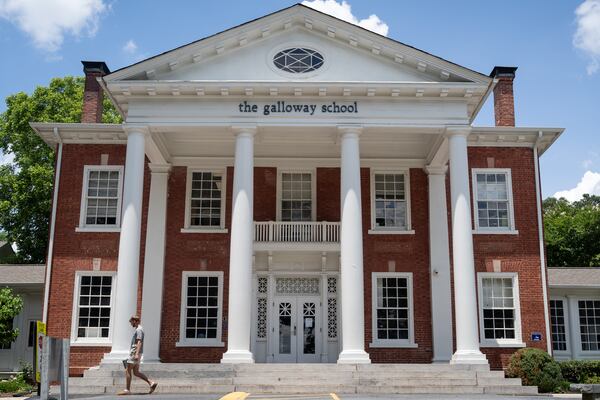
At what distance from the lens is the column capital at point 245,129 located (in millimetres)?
20703

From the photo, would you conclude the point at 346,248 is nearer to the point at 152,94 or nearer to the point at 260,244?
the point at 260,244

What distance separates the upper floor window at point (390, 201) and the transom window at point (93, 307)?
977 cm

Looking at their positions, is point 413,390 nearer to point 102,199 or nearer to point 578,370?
point 578,370

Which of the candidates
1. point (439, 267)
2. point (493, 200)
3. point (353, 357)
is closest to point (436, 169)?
point (493, 200)

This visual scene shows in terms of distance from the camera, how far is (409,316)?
78.5ft

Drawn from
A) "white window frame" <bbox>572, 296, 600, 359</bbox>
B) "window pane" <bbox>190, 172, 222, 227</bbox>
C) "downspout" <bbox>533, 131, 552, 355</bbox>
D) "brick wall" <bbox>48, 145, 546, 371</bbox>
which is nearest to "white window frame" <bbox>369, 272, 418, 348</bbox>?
"brick wall" <bbox>48, 145, 546, 371</bbox>

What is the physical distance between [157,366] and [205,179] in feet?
27.7

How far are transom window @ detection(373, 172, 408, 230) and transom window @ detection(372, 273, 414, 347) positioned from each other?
6.23ft

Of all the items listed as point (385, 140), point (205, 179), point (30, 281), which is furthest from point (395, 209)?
point (30, 281)

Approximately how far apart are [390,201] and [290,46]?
7.04 m

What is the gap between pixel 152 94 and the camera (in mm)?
20859

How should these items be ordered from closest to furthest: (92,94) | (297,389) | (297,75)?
(297,389) < (297,75) < (92,94)

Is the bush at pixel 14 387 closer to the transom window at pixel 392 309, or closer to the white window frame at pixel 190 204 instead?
the white window frame at pixel 190 204

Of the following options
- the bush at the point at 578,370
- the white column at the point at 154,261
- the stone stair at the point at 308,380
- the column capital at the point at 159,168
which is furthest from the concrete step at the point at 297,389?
the bush at the point at 578,370
